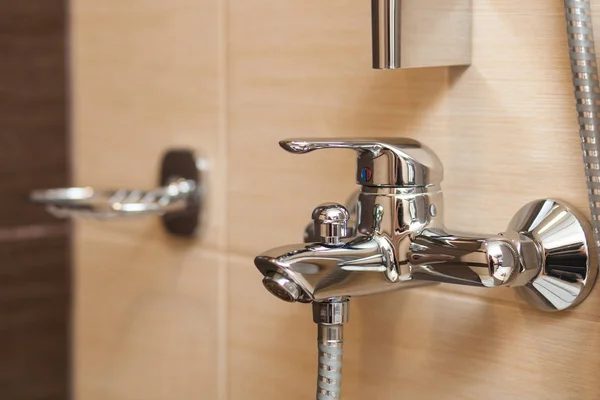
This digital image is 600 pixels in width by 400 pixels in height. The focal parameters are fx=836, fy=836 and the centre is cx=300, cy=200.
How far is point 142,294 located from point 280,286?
419mm

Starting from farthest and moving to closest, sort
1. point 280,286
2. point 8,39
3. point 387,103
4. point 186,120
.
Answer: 1. point 8,39
2. point 186,120
3. point 387,103
4. point 280,286

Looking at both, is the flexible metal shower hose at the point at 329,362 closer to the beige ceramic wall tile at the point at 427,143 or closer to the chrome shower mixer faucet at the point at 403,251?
the chrome shower mixer faucet at the point at 403,251

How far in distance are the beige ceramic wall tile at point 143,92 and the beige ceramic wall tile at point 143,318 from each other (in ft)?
0.11

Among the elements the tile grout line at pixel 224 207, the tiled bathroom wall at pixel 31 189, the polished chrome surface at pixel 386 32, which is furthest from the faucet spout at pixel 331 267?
the tiled bathroom wall at pixel 31 189

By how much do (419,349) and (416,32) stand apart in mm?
248

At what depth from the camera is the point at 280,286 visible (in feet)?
1.71

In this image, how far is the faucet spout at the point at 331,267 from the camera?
52 cm

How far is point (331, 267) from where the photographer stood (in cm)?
53

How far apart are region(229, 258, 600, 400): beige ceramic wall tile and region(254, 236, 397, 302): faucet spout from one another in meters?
0.10

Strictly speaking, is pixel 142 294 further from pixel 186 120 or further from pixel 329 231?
pixel 329 231

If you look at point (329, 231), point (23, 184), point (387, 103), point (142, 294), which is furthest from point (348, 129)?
point (23, 184)

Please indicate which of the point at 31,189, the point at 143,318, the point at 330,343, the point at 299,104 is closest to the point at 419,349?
the point at 330,343

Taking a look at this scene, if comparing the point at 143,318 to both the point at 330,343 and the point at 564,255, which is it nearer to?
the point at 330,343

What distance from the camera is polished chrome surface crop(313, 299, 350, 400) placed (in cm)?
56
